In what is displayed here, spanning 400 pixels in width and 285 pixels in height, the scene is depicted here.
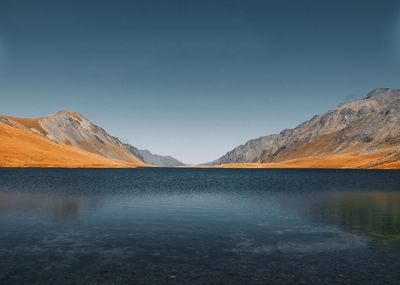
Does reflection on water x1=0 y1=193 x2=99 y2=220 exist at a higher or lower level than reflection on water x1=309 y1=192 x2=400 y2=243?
lower

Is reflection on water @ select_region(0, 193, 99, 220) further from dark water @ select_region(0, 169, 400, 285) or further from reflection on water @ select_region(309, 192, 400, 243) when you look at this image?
reflection on water @ select_region(309, 192, 400, 243)

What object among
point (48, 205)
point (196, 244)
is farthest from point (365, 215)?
point (48, 205)

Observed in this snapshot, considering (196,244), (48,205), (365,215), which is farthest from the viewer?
(48,205)

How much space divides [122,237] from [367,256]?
18.9 m

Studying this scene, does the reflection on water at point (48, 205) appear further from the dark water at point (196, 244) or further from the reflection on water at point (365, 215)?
the reflection on water at point (365, 215)

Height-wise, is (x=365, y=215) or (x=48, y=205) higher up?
(x=365, y=215)

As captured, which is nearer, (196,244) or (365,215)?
(196,244)

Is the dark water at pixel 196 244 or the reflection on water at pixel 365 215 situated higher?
the reflection on water at pixel 365 215

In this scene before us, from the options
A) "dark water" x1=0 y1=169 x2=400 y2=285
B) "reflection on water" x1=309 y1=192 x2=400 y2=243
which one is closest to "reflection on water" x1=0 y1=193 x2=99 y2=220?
"dark water" x1=0 y1=169 x2=400 y2=285

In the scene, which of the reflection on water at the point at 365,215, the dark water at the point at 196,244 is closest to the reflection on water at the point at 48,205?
the dark water at the point at 196,244

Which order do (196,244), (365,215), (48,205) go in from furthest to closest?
(48,205)
(365,215)
(196,244)

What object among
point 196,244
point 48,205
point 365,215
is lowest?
point 196,244

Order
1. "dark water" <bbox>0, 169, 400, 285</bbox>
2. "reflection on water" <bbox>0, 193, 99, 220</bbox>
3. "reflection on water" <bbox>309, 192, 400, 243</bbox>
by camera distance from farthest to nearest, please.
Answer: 1. "reflection on water" <bbox>0, 193, 99, 220</bbox>
2. "reflection on water" <bbox>309, 192, 400, 243</bbox>
3. "dark water" <bbox>0, 169, 400, 285</bbox>

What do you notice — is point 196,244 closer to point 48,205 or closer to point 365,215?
point 365,215
